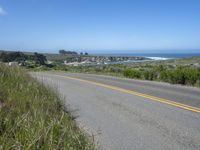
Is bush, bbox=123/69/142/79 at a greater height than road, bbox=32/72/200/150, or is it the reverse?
road, bbox=32/72/200/150

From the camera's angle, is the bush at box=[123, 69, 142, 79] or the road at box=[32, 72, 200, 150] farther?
the bush at box=[123, 69, 142, 79]

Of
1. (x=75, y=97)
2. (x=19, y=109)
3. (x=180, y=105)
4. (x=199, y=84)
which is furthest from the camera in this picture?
(x=199, y=84)

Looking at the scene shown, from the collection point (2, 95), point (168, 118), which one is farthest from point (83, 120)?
point (2, 95)

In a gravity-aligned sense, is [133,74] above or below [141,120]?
below

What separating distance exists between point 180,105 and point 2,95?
6068 millimetres

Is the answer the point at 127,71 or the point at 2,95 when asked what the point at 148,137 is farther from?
the point at 127,71

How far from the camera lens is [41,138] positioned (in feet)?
→ 11.2

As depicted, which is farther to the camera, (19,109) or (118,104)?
(118,104)

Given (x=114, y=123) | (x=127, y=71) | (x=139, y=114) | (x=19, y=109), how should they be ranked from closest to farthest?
(x=19, y=109)
(x=114, y=123)
(x=139, y=114)
(x=127, y=71)

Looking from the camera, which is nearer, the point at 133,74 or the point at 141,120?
the point at 141,120

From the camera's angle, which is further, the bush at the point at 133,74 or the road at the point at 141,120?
the bush at the point at 133,74

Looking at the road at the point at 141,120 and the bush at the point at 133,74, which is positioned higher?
the road at the point at 141,120

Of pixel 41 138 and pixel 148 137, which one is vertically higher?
pixel 41 138

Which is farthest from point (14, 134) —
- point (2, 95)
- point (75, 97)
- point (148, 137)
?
point (75, 97)
